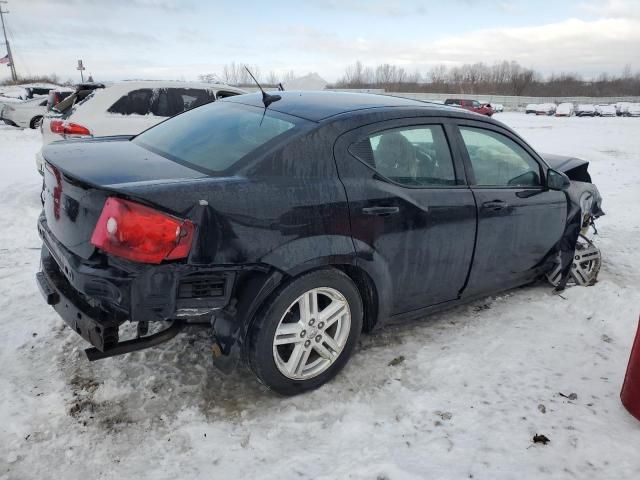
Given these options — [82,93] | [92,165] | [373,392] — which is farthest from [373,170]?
[82,93]

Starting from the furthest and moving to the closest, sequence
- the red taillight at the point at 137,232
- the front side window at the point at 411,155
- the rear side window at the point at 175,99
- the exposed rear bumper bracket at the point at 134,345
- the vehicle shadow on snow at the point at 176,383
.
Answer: the rear side window at the point at 175,99, the front side window at the point at 411,155, the vehicle shadow on snow at the point at 176,383, the exposed rear bumper bracket at the point at 134,345, the red taillight at the point at 137,232

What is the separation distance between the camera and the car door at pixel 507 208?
3416 mm

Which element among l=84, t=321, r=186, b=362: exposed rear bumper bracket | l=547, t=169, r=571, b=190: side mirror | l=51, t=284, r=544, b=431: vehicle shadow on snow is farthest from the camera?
l=547, t=169, r=571, b=190: side mirror

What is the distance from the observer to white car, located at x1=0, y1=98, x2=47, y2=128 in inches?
693

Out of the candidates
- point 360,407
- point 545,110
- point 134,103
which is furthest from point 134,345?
point 545,110

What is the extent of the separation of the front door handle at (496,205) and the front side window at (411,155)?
0.31m

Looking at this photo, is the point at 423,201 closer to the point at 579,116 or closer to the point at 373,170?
the point at 373,170

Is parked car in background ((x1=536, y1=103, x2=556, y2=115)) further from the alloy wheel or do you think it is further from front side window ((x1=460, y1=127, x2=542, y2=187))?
the alloy wheel

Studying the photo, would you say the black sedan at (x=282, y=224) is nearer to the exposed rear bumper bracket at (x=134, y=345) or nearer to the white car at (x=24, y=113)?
the exposed rear bumper bracket at (x=134, y=345)

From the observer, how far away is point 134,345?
2.50 metres

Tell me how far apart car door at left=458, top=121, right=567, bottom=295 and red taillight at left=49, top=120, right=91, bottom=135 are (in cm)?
540

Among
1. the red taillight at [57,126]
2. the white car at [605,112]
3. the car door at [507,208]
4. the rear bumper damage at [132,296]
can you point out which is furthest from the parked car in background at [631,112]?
the rear bumper damage at [132,296]

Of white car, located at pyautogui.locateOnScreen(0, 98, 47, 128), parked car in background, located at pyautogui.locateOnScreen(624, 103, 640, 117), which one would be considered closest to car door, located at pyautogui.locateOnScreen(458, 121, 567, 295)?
white car, located at pyautogui.locateOnScreen(0, 98, 47, 128)

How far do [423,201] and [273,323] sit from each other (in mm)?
1221
